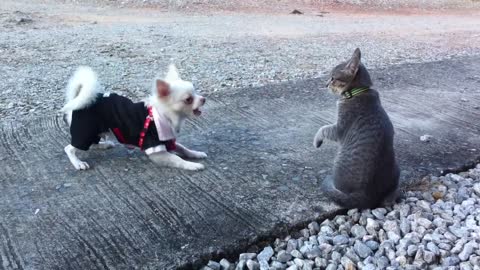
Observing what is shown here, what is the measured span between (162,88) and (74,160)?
857mm

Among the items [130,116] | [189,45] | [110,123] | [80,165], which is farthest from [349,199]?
[189,45]

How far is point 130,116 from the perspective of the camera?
3744mm

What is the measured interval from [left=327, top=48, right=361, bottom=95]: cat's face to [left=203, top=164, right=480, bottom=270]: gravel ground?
0.86 m

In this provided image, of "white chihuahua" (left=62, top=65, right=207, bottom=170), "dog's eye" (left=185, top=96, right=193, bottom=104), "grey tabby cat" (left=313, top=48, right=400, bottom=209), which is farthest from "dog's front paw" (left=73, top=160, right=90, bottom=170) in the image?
"grey tabby cat" (left=313, top=48, right=400, bottom=209)

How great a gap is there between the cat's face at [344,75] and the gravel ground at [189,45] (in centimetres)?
243

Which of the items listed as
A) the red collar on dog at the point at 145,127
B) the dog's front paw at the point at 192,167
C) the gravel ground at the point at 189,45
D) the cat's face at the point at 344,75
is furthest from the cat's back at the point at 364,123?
the gravel ground at the point at 189,45

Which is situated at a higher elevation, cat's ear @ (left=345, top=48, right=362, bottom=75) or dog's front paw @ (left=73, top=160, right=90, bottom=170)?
cat's ear @ (left=345, top=48, right=362, bottom=75)

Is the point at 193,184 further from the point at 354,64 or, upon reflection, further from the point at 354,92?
the point at 354,64

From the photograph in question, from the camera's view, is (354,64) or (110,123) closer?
(354,64)

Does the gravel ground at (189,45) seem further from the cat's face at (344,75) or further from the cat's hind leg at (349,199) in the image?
the cat's hind leg at (349,199)

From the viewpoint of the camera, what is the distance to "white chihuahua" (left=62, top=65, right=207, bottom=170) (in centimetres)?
369

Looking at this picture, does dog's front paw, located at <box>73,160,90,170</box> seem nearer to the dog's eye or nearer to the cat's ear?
the dog's eye

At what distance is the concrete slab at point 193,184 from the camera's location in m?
2.87

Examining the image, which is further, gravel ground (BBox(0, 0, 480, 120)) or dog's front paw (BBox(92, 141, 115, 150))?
gravel ground (BBox(0, 0, 480, 120))
